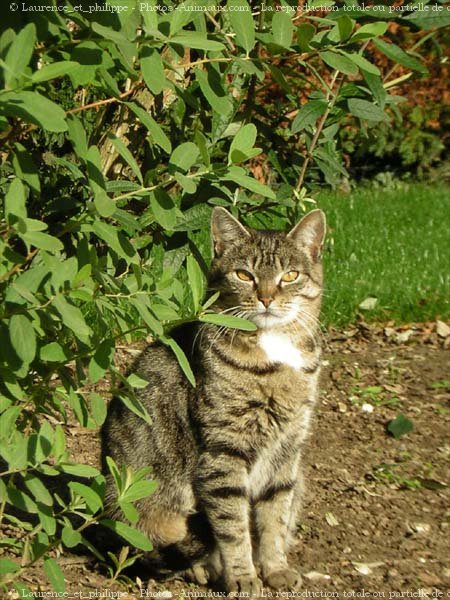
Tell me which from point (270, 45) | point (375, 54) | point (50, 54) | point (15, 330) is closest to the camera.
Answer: point (15, 330)

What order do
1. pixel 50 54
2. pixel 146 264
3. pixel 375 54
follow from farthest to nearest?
1. pixel 375 54
2. pixel 146 264
3. pixel 50 54

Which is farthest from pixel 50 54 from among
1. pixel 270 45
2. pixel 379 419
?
pixel 379 419

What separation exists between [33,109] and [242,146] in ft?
2.49

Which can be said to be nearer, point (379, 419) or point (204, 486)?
point (204, 486)

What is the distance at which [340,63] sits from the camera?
2.58m

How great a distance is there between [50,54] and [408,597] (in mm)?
2328

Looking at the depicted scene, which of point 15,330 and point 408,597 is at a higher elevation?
point 15,330

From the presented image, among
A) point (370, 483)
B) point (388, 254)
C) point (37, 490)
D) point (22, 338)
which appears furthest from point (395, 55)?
point (388, 254)

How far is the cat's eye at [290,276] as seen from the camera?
3.95 meters

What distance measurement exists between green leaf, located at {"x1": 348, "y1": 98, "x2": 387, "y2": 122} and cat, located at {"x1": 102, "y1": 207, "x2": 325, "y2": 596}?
2.08 ft

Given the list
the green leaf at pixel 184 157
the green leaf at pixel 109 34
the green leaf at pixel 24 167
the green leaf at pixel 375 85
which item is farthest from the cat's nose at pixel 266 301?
the green leaf at pixel 109 34

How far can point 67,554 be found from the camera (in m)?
3.79

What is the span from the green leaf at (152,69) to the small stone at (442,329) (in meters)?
4.10

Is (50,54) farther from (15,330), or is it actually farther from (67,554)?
(67,554)
